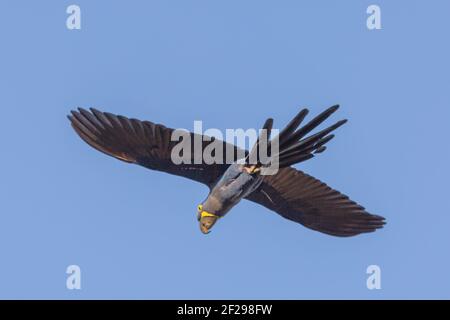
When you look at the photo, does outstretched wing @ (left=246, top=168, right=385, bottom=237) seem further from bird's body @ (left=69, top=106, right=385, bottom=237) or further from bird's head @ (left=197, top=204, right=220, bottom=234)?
bird's head @ (left=197, top=204, right=220, bottom=234)

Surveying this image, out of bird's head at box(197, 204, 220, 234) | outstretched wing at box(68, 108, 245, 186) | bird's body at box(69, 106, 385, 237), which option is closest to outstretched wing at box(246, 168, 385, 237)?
bird's body at box(69, 106, 385, 237)

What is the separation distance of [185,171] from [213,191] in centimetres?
89

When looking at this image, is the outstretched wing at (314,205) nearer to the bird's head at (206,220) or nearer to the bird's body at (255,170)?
the bird's body at (255,170)

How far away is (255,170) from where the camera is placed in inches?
814

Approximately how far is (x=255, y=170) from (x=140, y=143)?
2061 millimetres

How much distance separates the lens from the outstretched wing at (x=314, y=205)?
22.3m

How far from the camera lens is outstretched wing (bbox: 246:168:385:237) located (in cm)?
2230

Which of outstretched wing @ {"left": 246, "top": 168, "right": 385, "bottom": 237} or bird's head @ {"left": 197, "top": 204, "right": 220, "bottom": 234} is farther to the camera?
outstretched wing @ {"left": 246, "top": 168, "right": 385, "bottom": 237}

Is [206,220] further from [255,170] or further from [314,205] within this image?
[314,205]

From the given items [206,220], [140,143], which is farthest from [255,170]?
[140,143]

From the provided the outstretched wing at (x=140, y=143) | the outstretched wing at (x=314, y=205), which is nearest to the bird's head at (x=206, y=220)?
the outstretched wing at (x=140, y=143)
